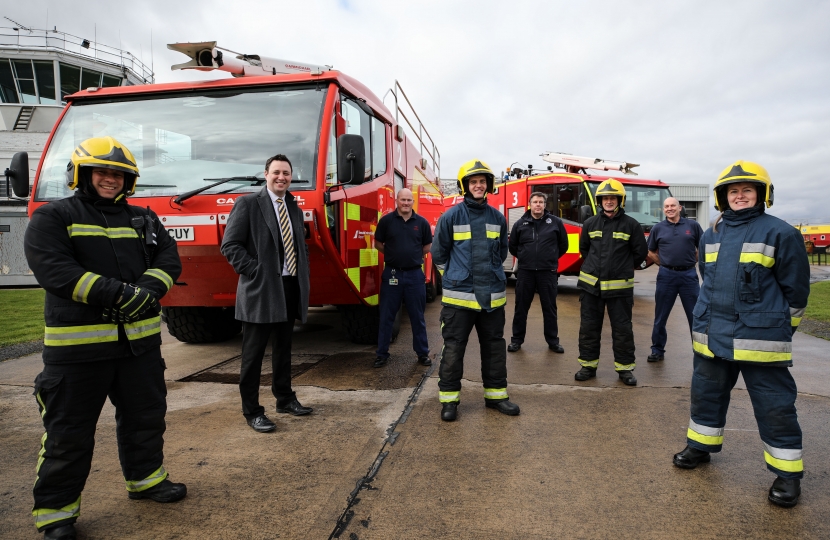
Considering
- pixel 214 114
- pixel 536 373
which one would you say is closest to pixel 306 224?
pixel 214 114

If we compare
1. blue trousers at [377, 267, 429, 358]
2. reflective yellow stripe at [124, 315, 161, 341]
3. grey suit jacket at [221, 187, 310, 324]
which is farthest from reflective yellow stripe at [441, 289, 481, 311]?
reflective yellow stripe at [124, 315, 161, 341]

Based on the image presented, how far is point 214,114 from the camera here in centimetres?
488

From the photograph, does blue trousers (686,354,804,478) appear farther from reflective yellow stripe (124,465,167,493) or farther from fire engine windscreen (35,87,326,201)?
fire engine windscreen (35,87,326,201)

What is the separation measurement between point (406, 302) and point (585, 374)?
1.81 metres

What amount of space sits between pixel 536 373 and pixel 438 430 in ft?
5.84

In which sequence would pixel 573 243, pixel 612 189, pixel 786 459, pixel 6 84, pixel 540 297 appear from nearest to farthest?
pixel 786 459
pixel 612 189
pixel 540 297
pixel 573 243
pixel 6 84

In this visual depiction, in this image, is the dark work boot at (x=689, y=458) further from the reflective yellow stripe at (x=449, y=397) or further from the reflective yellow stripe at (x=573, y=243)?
the reflective yellow stripe at (x=573, y=243)

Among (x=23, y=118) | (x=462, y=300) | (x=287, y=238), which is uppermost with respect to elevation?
(x=23, y=118)

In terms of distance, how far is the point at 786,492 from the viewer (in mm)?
2619

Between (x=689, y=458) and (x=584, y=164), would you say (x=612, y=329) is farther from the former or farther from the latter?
(x=584, y=164)

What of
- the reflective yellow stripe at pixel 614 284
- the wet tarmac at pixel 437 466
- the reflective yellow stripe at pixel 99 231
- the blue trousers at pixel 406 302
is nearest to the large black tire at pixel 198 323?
the wet tarmac at pixel 437 466

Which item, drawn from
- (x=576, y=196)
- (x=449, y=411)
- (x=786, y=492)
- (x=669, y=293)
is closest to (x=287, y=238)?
(x=449, y=411)

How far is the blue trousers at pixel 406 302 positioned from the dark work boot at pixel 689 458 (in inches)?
108

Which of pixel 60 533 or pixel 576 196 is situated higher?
pixel 576 196
